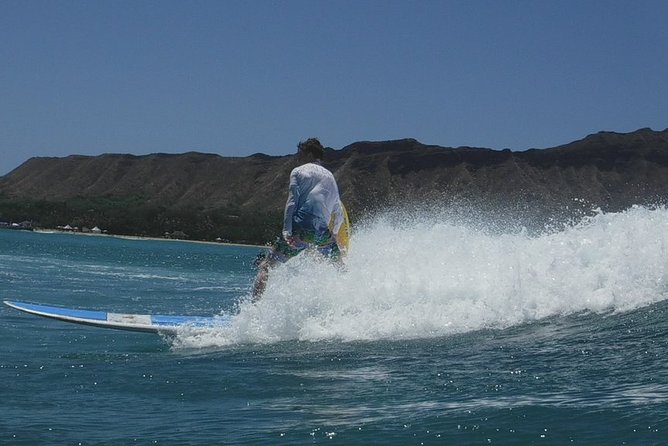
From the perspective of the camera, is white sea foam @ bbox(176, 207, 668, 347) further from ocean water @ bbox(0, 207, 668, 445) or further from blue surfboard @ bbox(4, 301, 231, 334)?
blue surfboard @ bbox(4, 301, 231, 334)

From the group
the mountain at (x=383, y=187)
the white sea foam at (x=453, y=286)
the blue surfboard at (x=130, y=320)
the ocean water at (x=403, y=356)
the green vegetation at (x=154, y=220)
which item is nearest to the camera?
the ocean water at (x=403, y=356)

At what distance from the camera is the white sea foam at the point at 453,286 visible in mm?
8117

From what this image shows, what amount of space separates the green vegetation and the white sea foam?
385 ft

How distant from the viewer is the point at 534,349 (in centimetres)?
671

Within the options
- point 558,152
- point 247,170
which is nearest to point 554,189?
point 558,152

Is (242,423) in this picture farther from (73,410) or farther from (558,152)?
(558,152)

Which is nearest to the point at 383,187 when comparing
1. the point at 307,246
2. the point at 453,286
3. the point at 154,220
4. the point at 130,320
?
the point at 154,220

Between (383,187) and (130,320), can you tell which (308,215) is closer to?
(130,320)

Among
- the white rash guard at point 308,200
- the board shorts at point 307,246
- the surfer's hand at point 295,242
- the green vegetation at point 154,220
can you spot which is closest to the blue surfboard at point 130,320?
the board shorts at point 307,246

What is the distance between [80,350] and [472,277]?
3653 mm

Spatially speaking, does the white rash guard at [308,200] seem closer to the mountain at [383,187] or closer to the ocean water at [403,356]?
the ocean water at [403,356]

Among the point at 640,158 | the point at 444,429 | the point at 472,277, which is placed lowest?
the point at 444,429

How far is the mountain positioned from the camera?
144500 mm

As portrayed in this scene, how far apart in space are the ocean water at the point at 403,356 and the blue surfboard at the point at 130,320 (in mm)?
179
